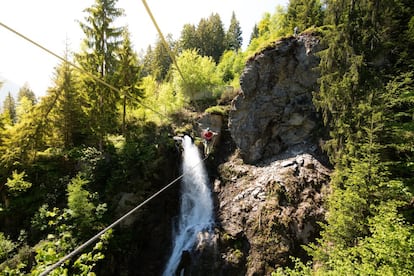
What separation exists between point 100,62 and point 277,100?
10.8 m

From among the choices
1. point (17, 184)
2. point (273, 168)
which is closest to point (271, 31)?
point (273, 168)

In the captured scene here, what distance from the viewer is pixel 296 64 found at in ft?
43.6

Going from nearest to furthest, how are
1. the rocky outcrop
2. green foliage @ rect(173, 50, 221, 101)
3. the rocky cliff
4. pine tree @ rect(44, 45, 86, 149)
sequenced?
the rocky outcrop < the rocky cliff < pine tree @ rect(44, 45, 86, 149) < green foliage @ rect(173, 50, 221, 101)

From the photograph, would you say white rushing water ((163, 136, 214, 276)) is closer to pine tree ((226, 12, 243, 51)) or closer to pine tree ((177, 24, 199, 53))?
pine tree ((177, 24, 199, 53))

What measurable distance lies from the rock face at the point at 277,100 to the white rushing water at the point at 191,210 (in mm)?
3049

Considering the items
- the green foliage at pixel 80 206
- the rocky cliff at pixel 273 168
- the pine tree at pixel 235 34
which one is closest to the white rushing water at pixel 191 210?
the rocky cliff at pixel 273 168

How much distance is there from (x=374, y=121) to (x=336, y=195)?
2.77 meters

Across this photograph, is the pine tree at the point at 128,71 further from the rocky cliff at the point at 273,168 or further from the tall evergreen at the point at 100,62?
the rocky cliff at the point at 273,168

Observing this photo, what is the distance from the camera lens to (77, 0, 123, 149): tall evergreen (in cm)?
1435

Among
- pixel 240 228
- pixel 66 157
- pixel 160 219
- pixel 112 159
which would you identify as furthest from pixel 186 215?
pixel 66 157

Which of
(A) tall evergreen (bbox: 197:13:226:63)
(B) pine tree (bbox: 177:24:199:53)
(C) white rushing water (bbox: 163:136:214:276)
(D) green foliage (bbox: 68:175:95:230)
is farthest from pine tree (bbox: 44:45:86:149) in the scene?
(A) tall evergreen (bbox: 197:13:226:63)

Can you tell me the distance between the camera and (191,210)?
13.5 metres

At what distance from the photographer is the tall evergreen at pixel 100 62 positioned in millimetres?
14352

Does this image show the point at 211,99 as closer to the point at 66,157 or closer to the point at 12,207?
the point at 66,157
